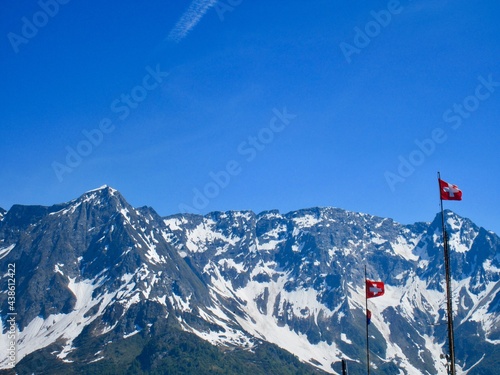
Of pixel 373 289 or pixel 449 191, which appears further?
pixel 373 289

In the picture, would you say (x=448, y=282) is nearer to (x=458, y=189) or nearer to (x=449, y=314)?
(x=449, y=314)

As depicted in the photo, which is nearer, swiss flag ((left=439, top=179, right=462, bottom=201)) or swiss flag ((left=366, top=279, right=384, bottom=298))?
swiss flag ((left=439, top=179, right=462, bottom=201))

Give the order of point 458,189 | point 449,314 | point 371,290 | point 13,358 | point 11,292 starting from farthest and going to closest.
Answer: point 11,292
point 13,358
point 371,290
point 458,189
point 449,314

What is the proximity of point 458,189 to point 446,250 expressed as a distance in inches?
320

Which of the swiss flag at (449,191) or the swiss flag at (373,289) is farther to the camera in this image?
the swiss flag at (373,289)

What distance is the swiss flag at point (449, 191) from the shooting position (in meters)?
70.1

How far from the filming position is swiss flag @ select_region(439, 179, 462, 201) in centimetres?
7006

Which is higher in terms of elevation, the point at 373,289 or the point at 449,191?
the point at 449,191

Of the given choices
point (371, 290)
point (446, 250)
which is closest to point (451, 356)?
point (446, 250)

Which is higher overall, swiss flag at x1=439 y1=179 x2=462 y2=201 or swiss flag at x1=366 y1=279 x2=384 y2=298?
swiss flag at x1=439 y1=179 x2=462 y2=201

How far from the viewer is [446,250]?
217 feet

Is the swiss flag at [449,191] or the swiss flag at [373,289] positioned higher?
the swiss flag at [449,191]

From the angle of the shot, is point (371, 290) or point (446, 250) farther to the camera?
point (371, 290)

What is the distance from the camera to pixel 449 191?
70.3 metres
